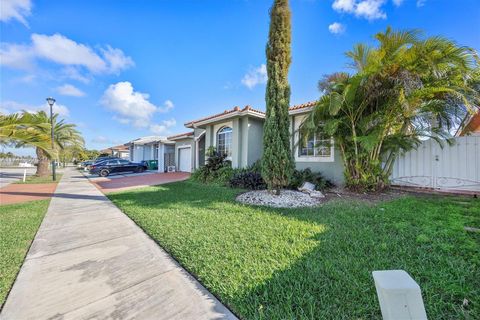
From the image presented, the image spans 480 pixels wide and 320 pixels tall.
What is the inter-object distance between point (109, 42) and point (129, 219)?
11.0 meters

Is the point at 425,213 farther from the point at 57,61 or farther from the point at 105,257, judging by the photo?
the point at 57,61

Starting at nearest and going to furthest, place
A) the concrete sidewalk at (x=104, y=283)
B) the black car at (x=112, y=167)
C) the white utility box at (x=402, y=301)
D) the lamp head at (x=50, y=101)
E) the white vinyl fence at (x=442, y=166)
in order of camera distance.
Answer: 1. the white utility box at (x=402, y=301)
2. the concrete sidewalk at (x=104, y=283)
3. the white vinyl fence at (x=442, y=166)
4. the lamp head at (x=50, y=101)
5. the black car at (x=112, y=167)

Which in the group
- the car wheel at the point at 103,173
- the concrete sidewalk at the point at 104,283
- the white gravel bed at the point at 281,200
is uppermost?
the car wheel at the point at 103,173

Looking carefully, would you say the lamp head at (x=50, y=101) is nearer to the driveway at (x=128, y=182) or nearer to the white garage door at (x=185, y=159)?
the driveway at (x=128, y=182)

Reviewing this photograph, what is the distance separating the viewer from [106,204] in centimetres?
757

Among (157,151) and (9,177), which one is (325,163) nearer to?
(157,151)

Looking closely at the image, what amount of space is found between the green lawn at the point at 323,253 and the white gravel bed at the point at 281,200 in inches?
29.7

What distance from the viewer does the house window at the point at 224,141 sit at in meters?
13.4

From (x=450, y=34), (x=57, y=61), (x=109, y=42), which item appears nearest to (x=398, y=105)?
(x=450, y=34)

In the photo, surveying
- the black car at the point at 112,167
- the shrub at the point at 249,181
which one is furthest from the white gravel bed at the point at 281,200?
the black car at the point at 112,167

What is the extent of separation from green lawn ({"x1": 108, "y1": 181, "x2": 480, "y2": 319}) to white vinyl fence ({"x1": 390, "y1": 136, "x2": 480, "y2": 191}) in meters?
2.10

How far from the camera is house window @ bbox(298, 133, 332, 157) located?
31.3ft

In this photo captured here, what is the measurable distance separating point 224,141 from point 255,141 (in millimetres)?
2409

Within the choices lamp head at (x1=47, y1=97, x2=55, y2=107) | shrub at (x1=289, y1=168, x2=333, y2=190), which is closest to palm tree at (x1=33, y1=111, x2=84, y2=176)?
lamp head at (x1=47, y1=97, x2=55, y2=107)
